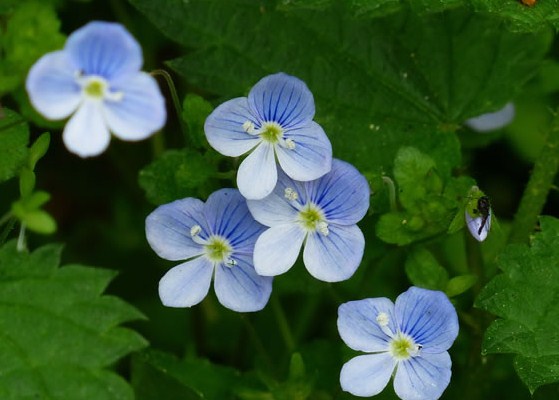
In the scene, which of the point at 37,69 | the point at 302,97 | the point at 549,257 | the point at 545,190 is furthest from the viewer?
the point at 545,190

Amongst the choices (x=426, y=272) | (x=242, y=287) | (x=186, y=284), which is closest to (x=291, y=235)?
(x=242, y=287)

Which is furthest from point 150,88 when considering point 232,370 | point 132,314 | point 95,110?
point 232,370

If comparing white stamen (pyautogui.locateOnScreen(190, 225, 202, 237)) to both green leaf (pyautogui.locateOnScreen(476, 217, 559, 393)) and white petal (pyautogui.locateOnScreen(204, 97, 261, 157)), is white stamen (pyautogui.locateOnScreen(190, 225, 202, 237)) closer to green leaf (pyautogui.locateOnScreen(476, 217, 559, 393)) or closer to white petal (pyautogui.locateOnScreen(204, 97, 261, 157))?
white petal (pyautogui.locateOnScreen(204, 97, 261, 157))

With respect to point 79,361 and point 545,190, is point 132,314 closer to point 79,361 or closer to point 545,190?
point 79,361

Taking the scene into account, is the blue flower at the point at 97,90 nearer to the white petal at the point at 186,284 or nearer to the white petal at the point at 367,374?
the white petal at the point at 186,284

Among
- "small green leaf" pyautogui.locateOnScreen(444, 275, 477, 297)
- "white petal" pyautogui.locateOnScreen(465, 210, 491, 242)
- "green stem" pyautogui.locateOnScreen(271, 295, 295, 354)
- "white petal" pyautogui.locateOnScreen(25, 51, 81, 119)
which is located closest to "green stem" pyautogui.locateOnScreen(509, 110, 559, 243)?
"small green leaf" pyautogui.locateOnScreen(444, 275, 477, 297)

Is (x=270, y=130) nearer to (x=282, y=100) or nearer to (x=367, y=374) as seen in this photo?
(x=282, y=100)

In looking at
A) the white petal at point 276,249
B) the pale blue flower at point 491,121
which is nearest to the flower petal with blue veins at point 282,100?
the white petal at point 276,249
